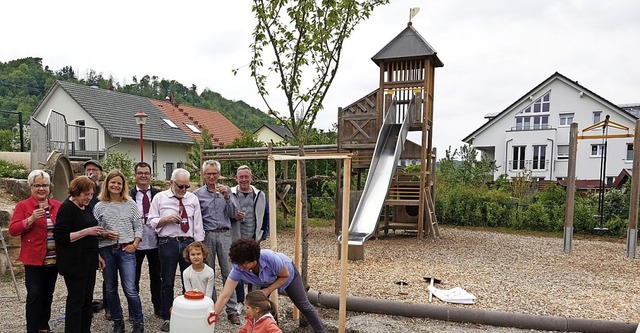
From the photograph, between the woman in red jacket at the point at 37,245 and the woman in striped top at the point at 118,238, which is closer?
the woman in red jacket at the point at 37,245

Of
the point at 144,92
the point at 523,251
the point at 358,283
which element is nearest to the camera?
the point at 358,283

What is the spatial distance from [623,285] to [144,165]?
22.1ft

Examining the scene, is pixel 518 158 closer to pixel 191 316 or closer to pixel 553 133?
pixel 553 133

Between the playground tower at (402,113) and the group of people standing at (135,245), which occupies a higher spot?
the playground tower at (402,113)

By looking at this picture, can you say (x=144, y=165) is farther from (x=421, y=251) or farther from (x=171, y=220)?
(x=421, y=251)

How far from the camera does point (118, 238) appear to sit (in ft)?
12.0

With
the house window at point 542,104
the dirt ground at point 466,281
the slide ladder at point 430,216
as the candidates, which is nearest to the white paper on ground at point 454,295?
the dirt ground at point 466,281

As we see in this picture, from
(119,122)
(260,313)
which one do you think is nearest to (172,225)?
(260,313)

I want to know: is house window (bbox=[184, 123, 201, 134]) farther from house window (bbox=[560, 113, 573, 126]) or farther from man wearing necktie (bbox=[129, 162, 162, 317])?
man wearing necktie (bbox=[129, 162, 162, 317])

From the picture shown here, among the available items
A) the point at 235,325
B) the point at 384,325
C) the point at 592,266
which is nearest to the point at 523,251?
the point at 592,266

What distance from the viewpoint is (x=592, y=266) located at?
778cm

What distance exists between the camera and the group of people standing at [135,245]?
320cm

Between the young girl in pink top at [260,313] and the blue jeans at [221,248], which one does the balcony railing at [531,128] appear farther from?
the young girl in pink top at [260,313]

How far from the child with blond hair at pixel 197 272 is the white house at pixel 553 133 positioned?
25.7m
